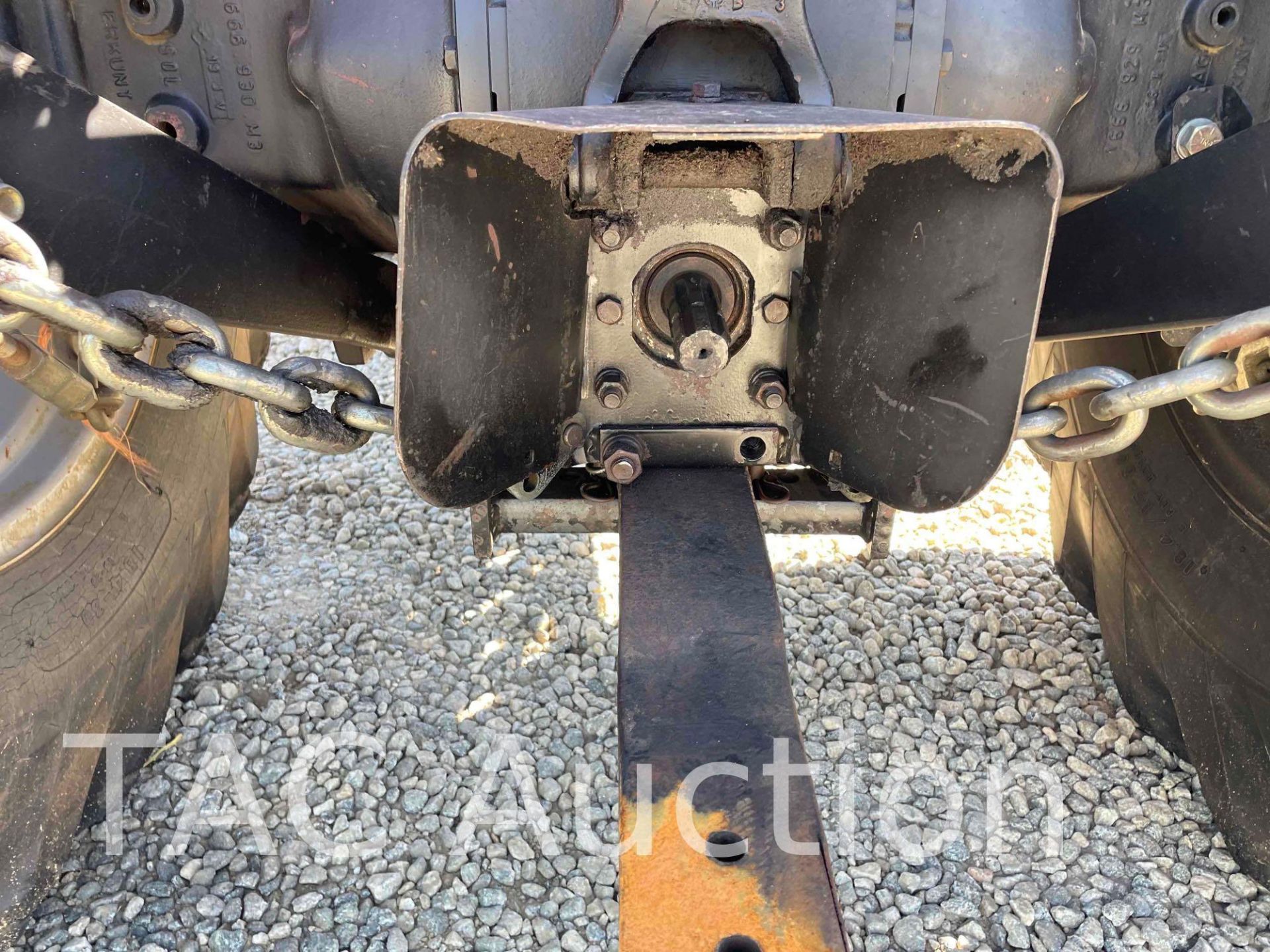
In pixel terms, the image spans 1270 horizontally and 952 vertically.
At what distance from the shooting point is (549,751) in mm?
1875

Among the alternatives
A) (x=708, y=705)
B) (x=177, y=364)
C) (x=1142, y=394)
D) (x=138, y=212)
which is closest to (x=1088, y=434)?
(x=1142, y=394)

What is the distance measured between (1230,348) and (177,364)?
1.03 m

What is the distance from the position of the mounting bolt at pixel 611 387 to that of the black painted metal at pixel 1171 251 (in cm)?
58

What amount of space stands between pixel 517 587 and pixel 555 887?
83 cm

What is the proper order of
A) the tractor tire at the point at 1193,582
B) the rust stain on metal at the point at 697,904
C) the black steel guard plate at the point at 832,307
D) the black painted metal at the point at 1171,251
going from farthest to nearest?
1. the tractor tire at the point at 1193,582
2. the black painted metal at the point at 1171,251
3. the black steel guard plate at the point at 832,307
4. the rust stain on metal at the point at 697,904

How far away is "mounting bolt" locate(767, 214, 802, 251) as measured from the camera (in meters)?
1.25

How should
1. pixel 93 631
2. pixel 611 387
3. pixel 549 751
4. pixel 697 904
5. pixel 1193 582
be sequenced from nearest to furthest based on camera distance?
pixel 697 904 → pixel 611 387 → pixel 93 631 → pixel 1193 582 → pixel 549 751

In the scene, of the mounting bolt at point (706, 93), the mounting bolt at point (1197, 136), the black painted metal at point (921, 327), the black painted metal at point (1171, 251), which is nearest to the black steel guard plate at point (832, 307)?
the black painted metal at point (921, 327)

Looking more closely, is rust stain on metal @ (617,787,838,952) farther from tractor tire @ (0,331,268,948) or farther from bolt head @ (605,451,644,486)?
tractor tire @ (0,331,268,948)

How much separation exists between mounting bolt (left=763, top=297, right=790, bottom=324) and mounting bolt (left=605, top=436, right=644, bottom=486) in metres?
0.24

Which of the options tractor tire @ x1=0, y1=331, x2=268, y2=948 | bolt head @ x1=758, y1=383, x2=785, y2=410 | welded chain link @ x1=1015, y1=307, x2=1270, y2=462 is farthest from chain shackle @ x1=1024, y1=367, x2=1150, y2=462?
tractor tire @ x1=0, y1=331, x2=268, y2=948

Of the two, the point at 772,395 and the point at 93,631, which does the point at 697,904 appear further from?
the point at 93,631

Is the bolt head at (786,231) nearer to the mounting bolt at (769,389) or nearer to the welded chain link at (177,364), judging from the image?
the mounting bolt at (769,389)

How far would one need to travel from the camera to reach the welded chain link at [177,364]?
2.97 feet
